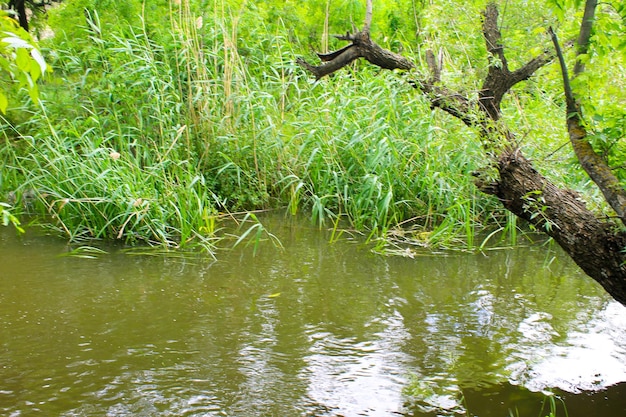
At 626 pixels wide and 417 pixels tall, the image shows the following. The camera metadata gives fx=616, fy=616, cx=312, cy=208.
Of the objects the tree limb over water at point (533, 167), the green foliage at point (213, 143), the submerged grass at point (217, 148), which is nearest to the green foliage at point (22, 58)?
the tree limb over water at point (533, 167)

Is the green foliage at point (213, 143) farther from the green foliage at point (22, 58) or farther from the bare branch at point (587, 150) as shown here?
the green foliage at point (22, 58)

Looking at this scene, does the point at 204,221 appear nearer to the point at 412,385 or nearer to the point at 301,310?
the point at 301,310

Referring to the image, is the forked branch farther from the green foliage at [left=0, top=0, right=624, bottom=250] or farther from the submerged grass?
the submerged grass

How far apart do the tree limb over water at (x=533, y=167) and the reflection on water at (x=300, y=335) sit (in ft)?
1.88

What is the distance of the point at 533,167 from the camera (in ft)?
10.6

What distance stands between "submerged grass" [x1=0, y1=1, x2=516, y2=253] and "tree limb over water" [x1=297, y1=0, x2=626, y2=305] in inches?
47.8

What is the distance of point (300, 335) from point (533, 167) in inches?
59.1

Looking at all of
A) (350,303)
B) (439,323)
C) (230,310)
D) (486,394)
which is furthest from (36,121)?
(486,394)

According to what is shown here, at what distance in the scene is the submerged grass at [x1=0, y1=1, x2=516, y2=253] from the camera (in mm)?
4668

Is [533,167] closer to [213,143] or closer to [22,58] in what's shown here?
[22,58]

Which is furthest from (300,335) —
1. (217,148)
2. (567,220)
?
(217,148)

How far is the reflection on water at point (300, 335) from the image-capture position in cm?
256

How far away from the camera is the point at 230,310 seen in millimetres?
3422

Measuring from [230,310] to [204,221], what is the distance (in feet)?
4.75
